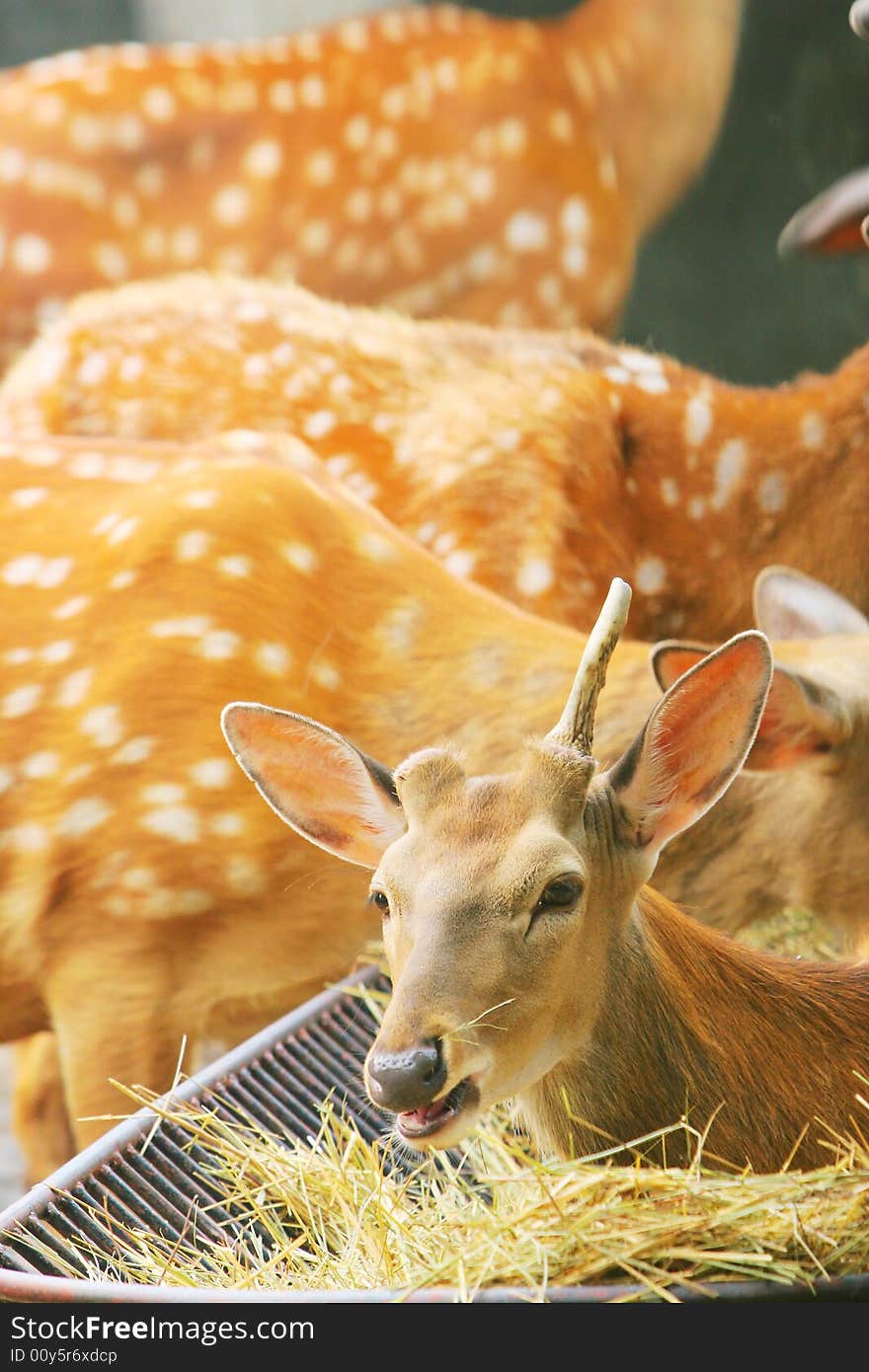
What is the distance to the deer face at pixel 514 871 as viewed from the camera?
118cm

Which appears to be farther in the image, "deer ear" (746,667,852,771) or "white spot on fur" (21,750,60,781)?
"white spot on fur" (21,750,60,781)

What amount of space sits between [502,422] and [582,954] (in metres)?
0.91

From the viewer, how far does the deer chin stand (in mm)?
1180

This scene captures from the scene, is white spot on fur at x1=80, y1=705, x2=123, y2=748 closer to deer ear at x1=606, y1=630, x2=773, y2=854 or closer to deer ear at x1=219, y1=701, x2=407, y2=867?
deer ear at x1=219, y1=701, x2=407, y2=867

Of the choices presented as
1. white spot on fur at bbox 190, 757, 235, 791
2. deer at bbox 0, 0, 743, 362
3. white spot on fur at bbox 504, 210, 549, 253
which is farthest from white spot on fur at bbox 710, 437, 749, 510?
white spot on fur at bbox 190, 757, 235, 791

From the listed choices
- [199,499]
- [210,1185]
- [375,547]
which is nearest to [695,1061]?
[210,1185]

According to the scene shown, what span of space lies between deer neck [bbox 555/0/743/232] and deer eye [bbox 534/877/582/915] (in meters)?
1.08

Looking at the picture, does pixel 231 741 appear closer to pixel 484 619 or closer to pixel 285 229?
pixel 484 619

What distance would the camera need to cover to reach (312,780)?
1.42 m

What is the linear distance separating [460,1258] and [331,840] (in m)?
0.35

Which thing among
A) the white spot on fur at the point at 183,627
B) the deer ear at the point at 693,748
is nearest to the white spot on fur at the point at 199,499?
the white spot on fur at the point at 183,627

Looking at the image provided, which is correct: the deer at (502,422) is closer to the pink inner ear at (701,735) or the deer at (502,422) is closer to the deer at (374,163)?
the deer at (374,163)

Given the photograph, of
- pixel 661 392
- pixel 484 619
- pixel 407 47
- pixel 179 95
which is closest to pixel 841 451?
pixel 661 392

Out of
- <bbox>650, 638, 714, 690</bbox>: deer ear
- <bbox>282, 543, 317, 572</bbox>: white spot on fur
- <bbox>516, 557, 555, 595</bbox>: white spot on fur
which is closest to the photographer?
<bbox>650, 638, 714, 690</bbox>: deer ear
